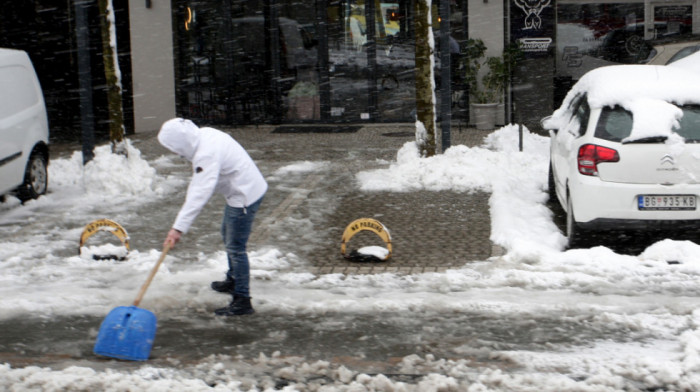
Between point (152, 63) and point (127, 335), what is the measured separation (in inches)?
536

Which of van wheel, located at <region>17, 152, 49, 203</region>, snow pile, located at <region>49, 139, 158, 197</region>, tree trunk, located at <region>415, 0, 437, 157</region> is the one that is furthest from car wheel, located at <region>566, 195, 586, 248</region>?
van wheel, located at <region>17, 152, 49, 203</region>

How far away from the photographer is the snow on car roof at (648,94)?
7.96 metres

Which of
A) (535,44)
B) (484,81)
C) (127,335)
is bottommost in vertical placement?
(127,335)

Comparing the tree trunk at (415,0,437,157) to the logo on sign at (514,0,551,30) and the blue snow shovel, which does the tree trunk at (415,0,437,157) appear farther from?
the blue snow shovel

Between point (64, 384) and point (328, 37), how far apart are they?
13923 millimetres

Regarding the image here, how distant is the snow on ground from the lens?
17.6 ft

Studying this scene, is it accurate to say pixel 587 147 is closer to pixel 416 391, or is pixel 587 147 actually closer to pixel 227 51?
pixel 416 391

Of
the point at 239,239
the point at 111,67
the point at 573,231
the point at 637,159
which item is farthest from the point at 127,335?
the point at 111,67

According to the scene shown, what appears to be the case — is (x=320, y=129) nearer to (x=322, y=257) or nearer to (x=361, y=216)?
(x=361, y=216)

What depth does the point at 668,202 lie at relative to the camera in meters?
7.85

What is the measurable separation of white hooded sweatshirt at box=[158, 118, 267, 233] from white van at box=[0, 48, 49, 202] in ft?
16.1

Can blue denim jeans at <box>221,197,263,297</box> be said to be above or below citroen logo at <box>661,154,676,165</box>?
below

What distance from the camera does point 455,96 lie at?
58.6 ft

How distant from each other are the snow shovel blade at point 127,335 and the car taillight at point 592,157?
4.24 meters
